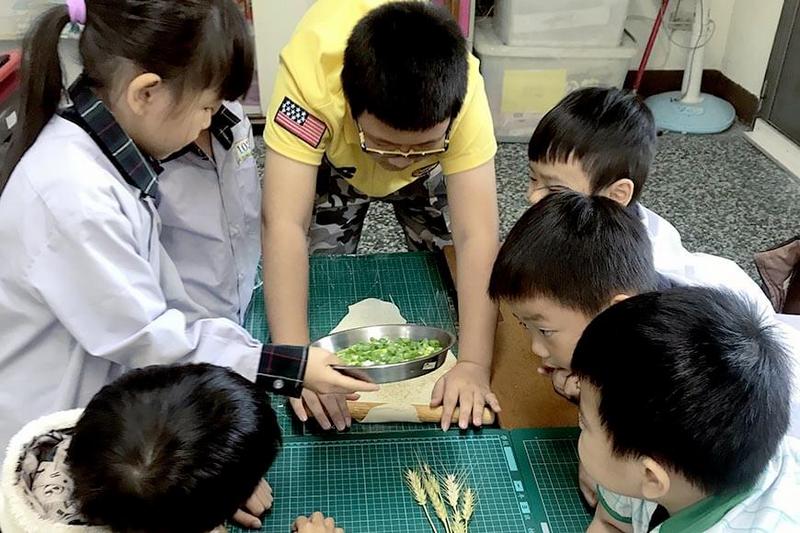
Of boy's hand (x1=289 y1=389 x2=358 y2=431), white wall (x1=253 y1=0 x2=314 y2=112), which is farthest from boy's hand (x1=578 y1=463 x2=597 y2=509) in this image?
white wall (x1=253 y1=0 x2=314 y2=112)

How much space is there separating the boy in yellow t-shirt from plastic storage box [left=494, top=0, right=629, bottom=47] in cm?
170

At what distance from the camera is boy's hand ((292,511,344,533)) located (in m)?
0.94

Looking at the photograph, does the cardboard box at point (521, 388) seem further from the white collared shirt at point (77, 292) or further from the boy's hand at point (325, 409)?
the white collared shirt at point (77, 292)

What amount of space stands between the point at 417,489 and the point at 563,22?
2.41 metres

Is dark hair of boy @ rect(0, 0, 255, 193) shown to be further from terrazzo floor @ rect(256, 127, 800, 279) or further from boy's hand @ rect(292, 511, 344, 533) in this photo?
terrazzo floor @ rect(256, 127, 800, 279)

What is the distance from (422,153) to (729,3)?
2619 mm

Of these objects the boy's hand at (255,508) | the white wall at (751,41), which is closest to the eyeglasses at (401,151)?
the boy's hand at (255,508)

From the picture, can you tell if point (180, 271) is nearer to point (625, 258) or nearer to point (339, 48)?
point (339, 48)

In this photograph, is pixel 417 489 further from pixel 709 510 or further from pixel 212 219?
pixel 212 219

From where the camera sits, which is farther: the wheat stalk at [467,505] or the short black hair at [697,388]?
the wheat stalk at [467,505]

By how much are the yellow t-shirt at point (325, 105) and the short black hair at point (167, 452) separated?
1.92 ft

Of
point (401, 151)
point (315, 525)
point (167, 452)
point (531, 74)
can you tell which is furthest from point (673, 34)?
point (167, 452)

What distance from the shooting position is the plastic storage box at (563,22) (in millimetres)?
2934

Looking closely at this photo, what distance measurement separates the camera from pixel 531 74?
3047mm
